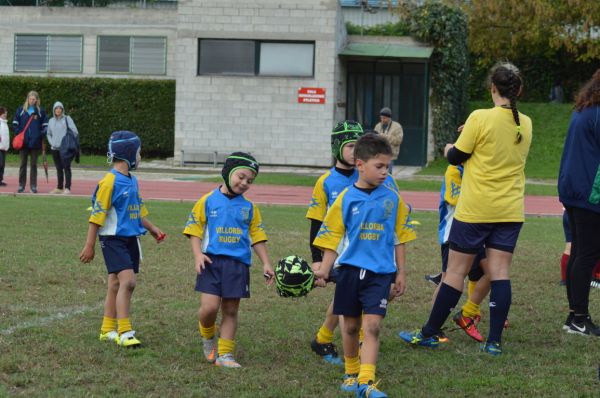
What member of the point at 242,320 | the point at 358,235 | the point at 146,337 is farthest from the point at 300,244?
the point at 358,235

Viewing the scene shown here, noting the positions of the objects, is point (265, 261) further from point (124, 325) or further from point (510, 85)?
point (510, 85)

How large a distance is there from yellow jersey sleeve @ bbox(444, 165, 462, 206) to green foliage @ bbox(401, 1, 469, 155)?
24.1m

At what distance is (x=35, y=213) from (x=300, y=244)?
5.25m

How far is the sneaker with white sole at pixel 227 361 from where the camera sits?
650 cm

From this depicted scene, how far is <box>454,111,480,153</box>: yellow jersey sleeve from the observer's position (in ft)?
22.6

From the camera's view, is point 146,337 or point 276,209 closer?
point 146,337

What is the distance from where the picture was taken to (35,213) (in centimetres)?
1584

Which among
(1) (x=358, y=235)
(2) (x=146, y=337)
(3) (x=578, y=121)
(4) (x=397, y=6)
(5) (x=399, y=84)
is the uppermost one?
(4) (x=397, y=6)

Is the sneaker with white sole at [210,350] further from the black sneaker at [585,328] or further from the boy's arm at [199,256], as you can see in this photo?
the black sneaker at [585,328]

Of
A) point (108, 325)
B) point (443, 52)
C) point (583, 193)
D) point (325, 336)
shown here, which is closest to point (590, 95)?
point (583, 193)

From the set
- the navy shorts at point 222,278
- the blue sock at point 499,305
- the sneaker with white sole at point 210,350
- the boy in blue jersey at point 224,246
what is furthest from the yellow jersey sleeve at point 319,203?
the blue sock at point 499,305

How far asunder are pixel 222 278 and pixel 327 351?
3.02 feet

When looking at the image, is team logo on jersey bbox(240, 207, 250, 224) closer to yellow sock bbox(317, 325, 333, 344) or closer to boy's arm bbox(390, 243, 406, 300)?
yellow sock bbox(317, 325, 333, 344)

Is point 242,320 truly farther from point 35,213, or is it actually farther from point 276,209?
point 276,209
